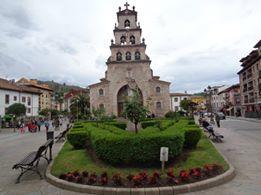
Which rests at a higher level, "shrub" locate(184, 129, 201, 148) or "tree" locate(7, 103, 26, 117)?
"tree" locate(7, 103, 26, 117)

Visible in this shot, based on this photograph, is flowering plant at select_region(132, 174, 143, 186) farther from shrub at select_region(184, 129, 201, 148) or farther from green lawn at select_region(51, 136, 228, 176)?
shrub at select_region(184, 129, 201, 148)

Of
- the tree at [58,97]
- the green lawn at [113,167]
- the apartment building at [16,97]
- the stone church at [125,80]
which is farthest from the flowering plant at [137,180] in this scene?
the tree at [58,97]

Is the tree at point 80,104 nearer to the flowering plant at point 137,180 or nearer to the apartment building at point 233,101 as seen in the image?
the apartment building at point 233,101

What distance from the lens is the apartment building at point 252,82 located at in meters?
46.2

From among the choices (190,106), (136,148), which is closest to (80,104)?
(190,106)

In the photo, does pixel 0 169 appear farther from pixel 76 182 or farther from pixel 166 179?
pixel 166 179

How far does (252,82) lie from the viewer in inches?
2015

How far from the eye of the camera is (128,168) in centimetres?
794

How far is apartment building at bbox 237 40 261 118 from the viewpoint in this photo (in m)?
46.2

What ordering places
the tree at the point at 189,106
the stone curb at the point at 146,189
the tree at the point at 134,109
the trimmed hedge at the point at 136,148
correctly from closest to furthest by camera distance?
the stone curb at the point at 146,189
the trimmed hedge at the point at 136,148
the tree at the point at 134,109
the tree at the point at 189,106

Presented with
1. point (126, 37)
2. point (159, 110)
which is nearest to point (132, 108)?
point (159, 110)

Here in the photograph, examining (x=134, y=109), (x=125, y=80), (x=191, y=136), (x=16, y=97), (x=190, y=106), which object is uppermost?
(x=125, y=80)

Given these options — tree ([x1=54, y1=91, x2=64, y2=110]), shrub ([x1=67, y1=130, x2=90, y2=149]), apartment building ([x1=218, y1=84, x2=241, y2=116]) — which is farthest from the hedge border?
tree ([x1=54, y1=91, x2=64, y2=110])

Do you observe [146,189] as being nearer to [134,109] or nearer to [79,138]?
[134,109]
